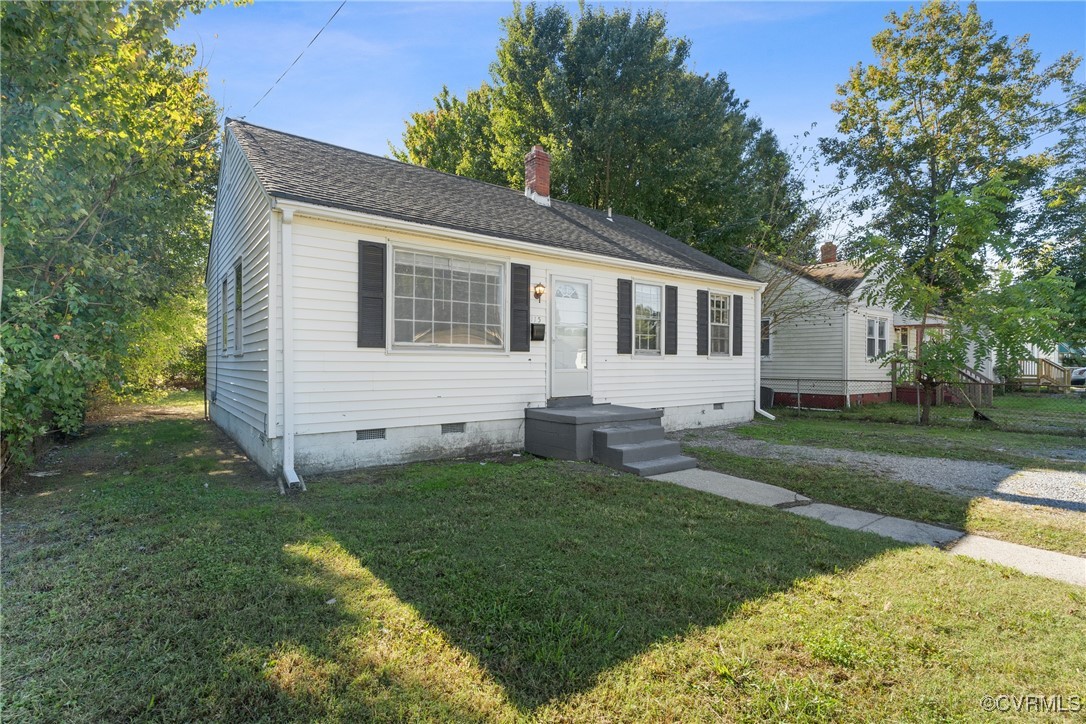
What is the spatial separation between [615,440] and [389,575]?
425 centimetres

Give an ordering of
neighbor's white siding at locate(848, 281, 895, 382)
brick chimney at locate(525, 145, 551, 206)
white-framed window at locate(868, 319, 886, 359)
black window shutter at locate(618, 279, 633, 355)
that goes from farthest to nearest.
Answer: white-framed window at locate(868, 319, 886, 359) → neighbor's white siding at locate(848, 281, 895, 382) → brick chimney at locate(525, 145, 551, 206) → black window shutter at locate(618, 279, 633, 355)

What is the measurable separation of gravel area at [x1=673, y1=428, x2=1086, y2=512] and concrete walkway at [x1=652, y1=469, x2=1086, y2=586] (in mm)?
1712

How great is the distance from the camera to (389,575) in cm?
329

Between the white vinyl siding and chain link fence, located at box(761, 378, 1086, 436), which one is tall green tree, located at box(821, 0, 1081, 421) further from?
the white vinyl siding

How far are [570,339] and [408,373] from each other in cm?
291

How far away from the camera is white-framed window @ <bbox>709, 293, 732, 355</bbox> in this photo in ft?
36.1

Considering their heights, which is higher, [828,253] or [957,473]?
[828,253]

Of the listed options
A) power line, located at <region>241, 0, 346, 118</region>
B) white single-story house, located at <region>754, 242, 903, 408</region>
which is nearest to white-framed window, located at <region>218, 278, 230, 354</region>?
power line, located at <region>241, 0, 346, 118</region>

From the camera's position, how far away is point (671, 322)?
10047 mm

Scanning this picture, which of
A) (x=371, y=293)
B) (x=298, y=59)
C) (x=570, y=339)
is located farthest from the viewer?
(x=570, y=339)

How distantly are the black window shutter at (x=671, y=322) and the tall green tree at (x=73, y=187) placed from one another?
26.4 feet

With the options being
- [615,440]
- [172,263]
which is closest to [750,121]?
[615,440]

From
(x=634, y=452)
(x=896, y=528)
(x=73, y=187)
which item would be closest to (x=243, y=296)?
(x=73, y=187)

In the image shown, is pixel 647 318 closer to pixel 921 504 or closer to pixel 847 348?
pixel 921 504
